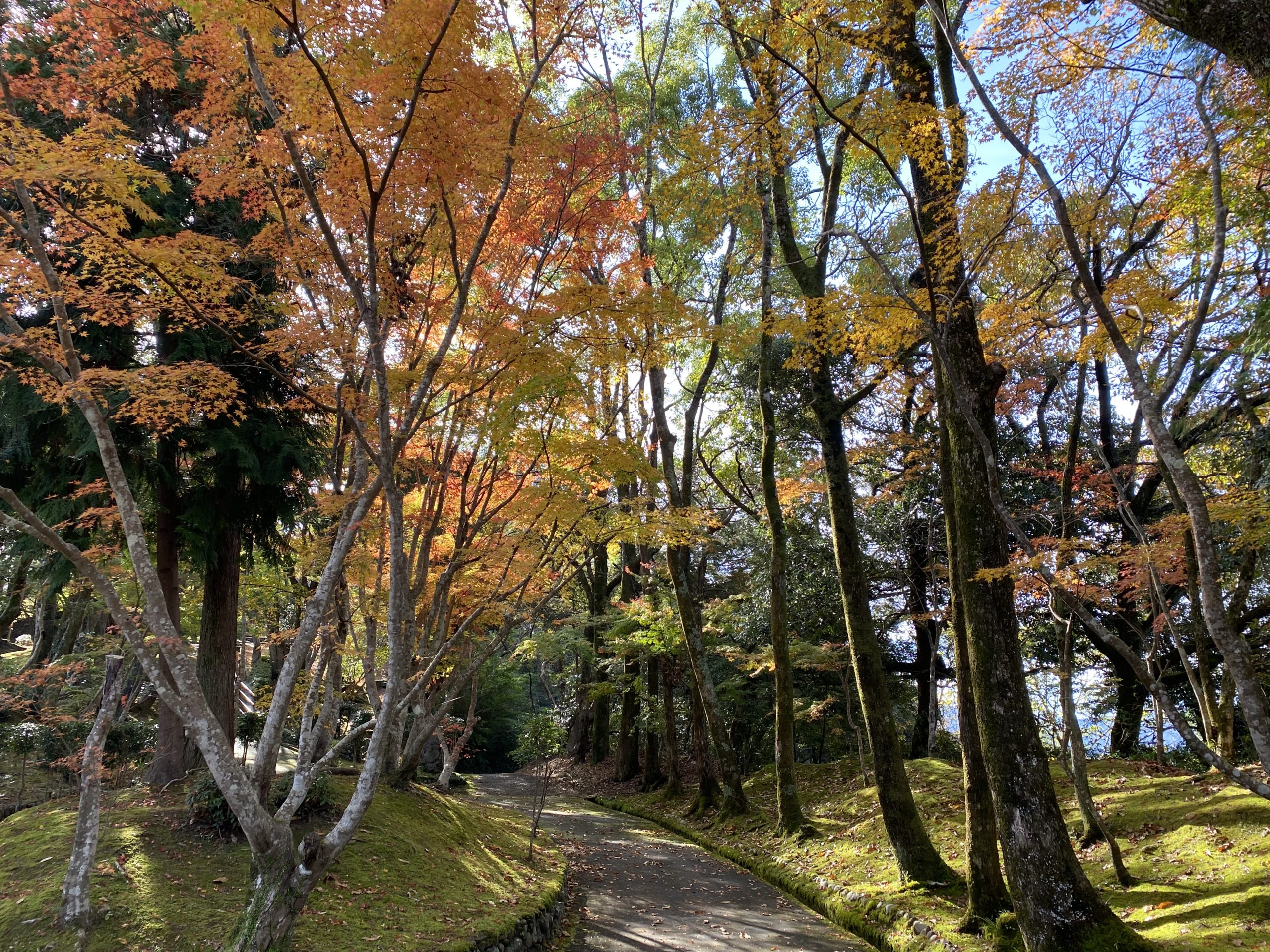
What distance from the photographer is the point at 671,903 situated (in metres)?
7.61

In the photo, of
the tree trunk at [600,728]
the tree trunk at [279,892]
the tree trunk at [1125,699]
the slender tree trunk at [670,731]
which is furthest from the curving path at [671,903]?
the tree trunk at [600,728]

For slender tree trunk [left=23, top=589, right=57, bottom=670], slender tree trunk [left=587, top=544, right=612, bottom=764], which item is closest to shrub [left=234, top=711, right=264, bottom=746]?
slender tree trunk [left=23, top=589, right=57, bottom=670]

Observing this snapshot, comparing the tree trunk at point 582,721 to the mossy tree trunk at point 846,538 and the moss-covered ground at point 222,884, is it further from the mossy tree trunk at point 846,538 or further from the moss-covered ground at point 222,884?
the mossy tree trunk at point 846,538

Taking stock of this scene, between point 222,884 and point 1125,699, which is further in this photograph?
point 1125,699

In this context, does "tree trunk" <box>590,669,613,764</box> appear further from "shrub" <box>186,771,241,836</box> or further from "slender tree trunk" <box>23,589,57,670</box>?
Result: "shrub" <box>186,771,241,836</box>

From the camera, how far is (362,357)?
6.09 metres

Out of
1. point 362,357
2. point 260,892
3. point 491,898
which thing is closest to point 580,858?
point 491,898

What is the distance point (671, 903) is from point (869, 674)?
339 centimetres

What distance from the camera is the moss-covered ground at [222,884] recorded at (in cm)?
506

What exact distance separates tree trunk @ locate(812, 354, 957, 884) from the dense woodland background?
44 mm

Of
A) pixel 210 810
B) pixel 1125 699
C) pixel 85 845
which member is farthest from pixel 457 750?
pixel 1125 699

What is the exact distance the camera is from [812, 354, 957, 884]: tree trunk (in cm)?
664

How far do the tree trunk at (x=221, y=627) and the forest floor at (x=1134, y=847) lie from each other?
7235 mm

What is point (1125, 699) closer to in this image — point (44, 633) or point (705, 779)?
point (705, 779)
